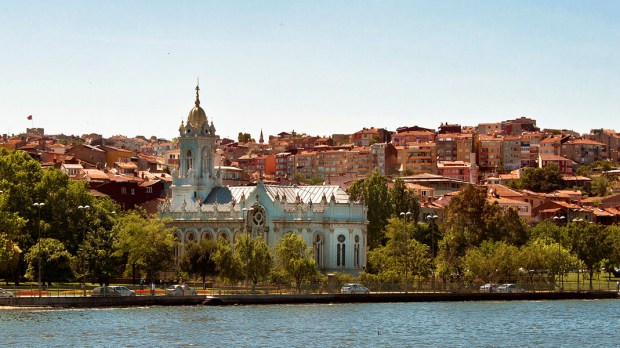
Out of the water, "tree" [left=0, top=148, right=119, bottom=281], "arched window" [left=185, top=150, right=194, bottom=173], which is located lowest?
the water

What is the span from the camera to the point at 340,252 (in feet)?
358

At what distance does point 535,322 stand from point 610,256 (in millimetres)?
35861

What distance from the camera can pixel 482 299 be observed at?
9825cm

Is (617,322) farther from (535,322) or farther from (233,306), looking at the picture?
(233,306)

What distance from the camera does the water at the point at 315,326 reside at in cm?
6938

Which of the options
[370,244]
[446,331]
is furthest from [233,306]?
Answer: [370,244]

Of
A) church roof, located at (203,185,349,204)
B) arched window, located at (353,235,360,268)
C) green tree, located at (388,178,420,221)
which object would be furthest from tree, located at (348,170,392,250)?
arched window, located at (353,235,360,268)

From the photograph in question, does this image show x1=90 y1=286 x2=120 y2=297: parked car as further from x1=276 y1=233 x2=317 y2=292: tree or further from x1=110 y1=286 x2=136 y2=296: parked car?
x1=276 y1=233 x2=317 y2=292: tree

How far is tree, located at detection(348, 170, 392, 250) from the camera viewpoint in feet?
406

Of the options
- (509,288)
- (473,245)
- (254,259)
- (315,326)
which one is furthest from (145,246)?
(473,245)

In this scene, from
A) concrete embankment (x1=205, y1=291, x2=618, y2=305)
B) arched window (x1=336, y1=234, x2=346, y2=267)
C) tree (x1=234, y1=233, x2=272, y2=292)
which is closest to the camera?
concrete embankment (x1=205, y1=291, x2=618, y2=305)

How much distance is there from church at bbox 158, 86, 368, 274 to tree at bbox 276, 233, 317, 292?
5.35 meters

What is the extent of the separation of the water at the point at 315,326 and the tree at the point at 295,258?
24.1 ft

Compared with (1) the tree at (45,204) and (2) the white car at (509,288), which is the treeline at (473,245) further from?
(1) the tree at (45,204)
